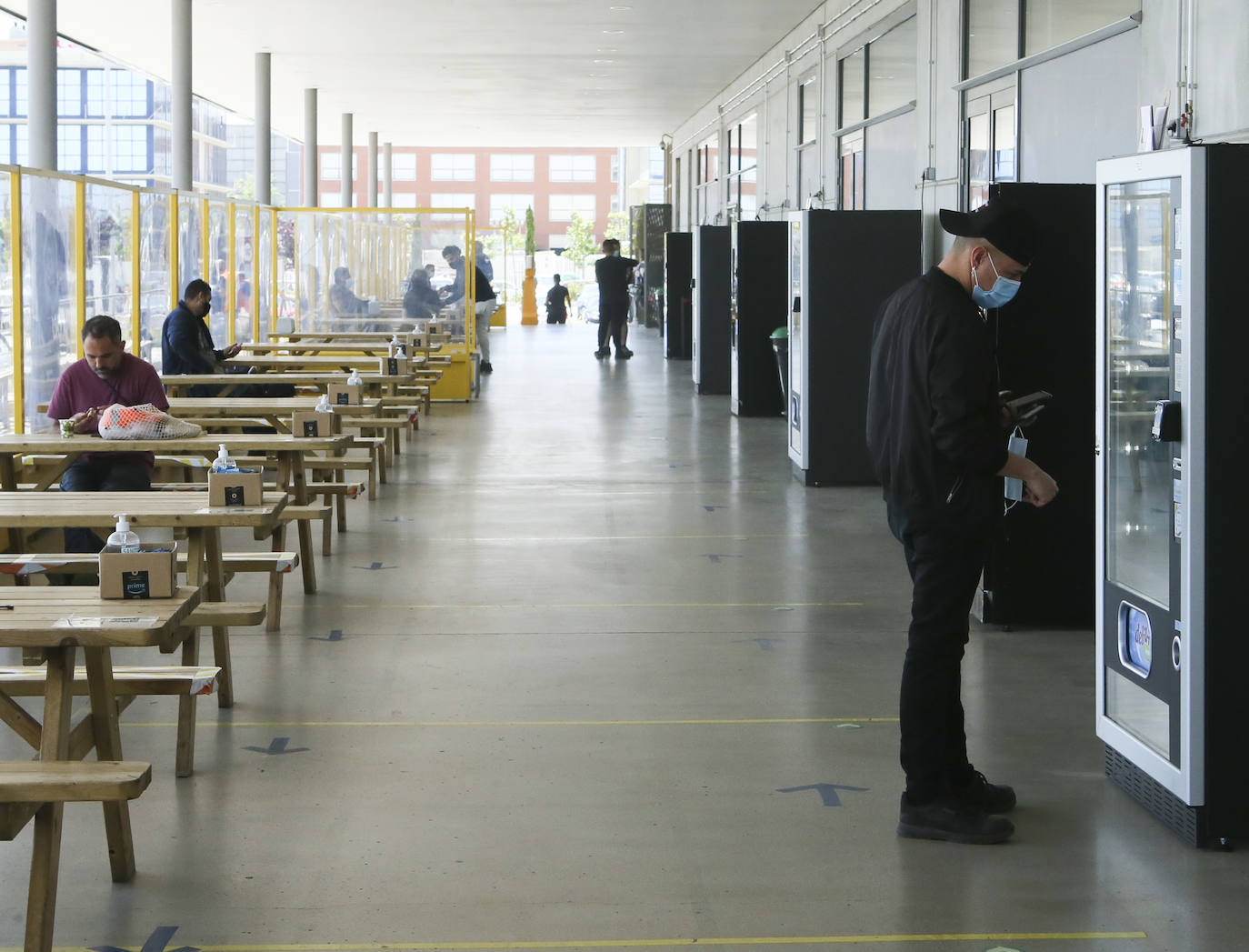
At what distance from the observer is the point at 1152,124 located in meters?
6.31

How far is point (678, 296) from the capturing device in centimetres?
2164

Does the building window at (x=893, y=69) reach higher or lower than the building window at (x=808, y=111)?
lower

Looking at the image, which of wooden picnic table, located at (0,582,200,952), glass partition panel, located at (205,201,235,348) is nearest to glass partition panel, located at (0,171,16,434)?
wooden picnic table, located at (0,582,200,952)

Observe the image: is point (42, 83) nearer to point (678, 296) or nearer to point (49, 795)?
point (49, 795)

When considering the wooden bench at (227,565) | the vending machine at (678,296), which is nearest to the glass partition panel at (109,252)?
the wooden bench at (227,565)

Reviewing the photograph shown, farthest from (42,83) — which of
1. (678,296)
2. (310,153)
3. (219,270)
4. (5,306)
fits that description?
(678,296)

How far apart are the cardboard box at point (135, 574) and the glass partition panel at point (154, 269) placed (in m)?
7.14

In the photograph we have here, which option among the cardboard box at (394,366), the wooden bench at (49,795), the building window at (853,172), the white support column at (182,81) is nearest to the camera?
the wooden bench at (49,795)

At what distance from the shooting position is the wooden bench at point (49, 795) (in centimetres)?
314

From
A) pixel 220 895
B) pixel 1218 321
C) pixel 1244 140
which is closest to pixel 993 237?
pixel 1218 321

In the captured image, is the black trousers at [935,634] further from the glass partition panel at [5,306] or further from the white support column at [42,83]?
the white support column at [42,83]

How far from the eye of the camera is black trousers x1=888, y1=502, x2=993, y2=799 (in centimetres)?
383

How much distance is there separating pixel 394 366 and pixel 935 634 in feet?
24.8

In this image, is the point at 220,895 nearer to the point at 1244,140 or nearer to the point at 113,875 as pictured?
the point at 113,875
